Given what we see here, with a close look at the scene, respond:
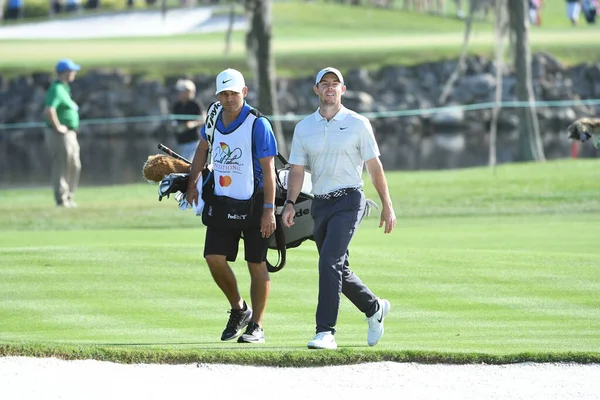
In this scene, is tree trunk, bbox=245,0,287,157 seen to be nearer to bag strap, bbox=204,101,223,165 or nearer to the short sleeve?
bag strap, bbox=204,101,223,165

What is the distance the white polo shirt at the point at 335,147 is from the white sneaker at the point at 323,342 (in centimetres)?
94

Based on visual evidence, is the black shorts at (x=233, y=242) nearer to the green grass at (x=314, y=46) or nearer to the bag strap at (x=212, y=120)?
the bag strap at (x=212, y=120)

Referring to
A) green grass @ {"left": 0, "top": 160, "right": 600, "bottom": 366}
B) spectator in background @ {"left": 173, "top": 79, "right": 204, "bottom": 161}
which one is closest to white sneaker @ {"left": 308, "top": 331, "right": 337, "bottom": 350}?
green grass @ {"left": 0, "top": 160, "right": 600, "bottom": 366}

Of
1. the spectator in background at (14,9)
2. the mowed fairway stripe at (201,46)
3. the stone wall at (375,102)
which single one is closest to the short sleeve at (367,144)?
the stone wall at (375,102)

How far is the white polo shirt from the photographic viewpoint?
8477 mm

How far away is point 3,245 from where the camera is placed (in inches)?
563

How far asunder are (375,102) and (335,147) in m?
36.5

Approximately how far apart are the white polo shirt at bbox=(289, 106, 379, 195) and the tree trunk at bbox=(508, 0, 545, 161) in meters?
18.1

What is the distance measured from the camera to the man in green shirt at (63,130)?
19.0 m

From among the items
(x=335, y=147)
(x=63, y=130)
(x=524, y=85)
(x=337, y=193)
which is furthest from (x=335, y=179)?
(x=524, y=85)

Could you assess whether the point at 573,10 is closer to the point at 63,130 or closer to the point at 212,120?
the point at 63,130

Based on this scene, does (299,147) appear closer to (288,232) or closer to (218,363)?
(288,232)

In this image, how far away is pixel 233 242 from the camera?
899 cm

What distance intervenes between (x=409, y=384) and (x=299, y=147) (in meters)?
1.81
